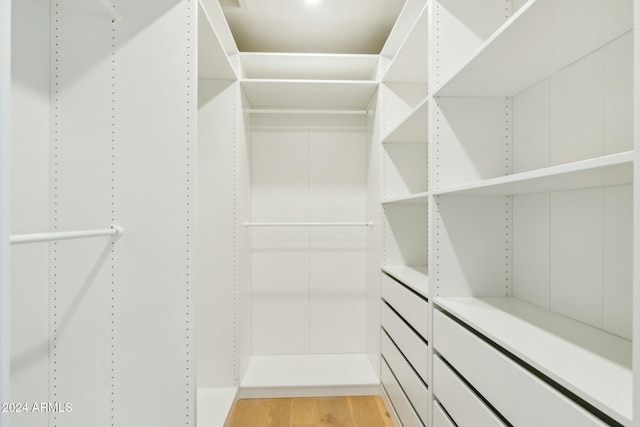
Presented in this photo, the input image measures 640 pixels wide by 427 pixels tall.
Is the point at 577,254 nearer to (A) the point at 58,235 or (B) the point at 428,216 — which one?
(B) the point at 428,216

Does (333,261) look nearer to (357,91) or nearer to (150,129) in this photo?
(357,91)

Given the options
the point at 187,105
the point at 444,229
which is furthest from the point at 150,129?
the point at 444,229

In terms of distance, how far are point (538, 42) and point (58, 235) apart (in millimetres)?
1446

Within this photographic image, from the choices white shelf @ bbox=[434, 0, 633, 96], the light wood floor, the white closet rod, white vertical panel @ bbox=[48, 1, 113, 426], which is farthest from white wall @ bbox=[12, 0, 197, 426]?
the white closet rod

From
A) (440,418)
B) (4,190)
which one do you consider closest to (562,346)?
(440,418)

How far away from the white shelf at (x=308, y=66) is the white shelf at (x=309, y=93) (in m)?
0.14

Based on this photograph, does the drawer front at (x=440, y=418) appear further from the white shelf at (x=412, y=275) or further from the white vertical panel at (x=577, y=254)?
the white vertical panel at (x=577, y=254)

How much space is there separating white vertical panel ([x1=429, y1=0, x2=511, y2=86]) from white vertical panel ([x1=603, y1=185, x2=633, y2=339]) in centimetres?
74

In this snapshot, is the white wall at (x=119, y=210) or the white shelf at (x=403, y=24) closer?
the white wall at (x=119, y=210)

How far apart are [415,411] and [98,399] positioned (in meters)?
1.32

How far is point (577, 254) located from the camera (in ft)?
3.74

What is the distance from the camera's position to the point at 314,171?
2758 millimetres

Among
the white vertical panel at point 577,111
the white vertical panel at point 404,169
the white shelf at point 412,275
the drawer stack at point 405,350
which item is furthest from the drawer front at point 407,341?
the white vertical panel at point 577,111

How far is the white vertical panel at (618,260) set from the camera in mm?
962
